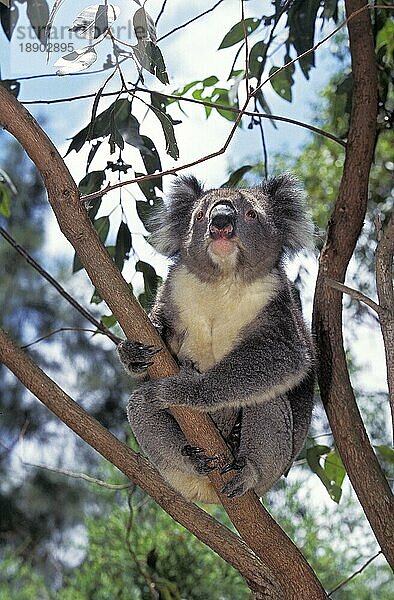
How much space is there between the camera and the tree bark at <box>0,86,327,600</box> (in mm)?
1682

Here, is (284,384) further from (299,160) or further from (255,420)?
(299,160)

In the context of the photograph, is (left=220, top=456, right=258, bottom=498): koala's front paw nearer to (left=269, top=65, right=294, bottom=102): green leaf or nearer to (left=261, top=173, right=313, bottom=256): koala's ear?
(left=261, top=173, right=313, bottom=256): koala's ear

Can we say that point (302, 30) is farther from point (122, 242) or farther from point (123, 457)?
point (123, 457)

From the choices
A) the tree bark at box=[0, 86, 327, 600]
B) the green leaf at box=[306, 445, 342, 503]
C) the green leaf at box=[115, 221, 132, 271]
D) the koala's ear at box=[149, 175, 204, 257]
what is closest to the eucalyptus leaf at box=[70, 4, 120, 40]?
the tree bark at box=[0, 86, 327, 600]

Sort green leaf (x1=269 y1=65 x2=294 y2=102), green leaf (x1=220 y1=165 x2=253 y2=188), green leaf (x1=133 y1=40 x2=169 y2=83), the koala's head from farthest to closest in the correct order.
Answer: green leaf (x1=269 y1=65 x2=294 y2=102) < green leaf (x1=220 y1=165 x2=253 y2=188) < the koala's head < green leaf (x1=133 y1=40 x2=169 y2=83)

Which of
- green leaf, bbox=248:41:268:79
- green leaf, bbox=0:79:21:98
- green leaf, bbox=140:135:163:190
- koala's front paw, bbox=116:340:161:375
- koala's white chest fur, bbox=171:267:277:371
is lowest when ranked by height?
koala's front paw, bbox=116:340:161:375

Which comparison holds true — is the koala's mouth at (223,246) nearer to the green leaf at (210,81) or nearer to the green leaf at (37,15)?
the green leaf at (210,81)

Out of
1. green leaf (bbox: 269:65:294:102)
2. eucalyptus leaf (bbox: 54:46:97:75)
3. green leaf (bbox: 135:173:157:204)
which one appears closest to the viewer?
eucalyptus leaf (bbox: 54:46:97:75)

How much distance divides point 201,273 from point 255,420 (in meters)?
0.39

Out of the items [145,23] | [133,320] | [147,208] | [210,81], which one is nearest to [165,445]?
[133,320]

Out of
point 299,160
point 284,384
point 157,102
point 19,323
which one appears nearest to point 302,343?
point 284,384

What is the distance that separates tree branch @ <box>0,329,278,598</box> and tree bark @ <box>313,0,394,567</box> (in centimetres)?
38

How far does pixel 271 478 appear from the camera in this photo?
6.98 ft

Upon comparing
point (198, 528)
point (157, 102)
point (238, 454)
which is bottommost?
point (198, 528)
